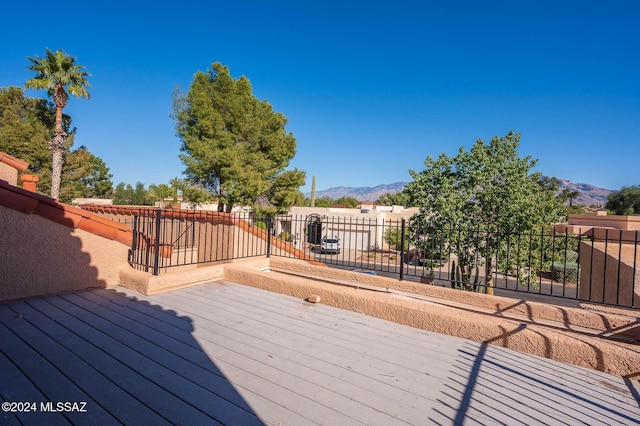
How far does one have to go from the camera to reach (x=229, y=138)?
1975 cm

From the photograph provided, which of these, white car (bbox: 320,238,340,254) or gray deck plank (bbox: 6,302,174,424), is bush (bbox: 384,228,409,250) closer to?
white car (bbox: 320,238,340,254)

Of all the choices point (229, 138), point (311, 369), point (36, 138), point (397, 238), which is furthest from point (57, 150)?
point (311, 369)

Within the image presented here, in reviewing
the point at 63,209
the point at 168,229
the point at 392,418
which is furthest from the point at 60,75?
the point at 392,418

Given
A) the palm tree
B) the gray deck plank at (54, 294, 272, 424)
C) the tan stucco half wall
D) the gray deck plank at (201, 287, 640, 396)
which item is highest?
the palm tree

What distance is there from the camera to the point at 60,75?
62.5 ft

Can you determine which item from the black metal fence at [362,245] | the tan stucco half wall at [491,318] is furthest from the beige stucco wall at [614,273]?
the tan stucco half wall at [491,318]

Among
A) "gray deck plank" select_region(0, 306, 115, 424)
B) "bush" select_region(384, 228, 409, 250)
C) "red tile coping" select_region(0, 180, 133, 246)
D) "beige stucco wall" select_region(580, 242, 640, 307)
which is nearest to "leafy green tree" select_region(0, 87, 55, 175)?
"red tile coping" select_region(0, 180, 133, 246)

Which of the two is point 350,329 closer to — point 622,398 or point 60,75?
point 622,398

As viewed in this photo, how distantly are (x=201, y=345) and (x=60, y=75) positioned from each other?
77.6 feet

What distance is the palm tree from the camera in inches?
734

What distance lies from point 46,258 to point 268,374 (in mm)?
3563

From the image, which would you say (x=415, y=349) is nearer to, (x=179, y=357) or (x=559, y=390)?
(x=559, y=390)

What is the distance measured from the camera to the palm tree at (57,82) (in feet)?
61.2

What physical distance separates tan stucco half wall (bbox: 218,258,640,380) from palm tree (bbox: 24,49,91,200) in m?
20.7
